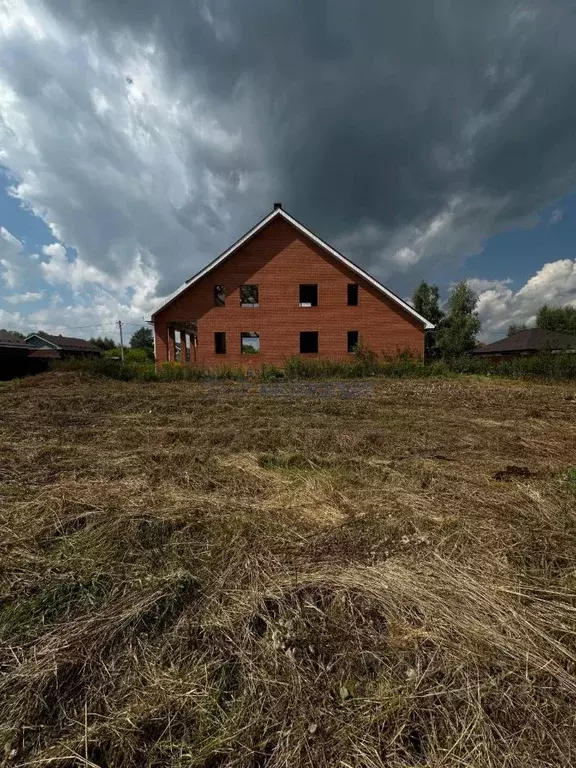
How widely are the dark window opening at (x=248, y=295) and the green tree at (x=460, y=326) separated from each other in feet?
65.7

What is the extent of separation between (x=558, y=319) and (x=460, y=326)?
2527 centimetres

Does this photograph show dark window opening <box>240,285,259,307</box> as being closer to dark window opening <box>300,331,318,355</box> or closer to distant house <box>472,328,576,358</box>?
dark window opening <box>300,331,318,355</box>

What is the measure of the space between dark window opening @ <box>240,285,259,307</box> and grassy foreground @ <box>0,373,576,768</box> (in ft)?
48.3

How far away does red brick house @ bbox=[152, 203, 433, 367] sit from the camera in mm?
17531

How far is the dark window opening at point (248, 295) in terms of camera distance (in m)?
18.0

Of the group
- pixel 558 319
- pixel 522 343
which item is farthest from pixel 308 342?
pixel 558 319

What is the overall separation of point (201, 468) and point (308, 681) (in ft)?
9.48

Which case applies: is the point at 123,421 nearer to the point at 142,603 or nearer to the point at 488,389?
the point at 142,603

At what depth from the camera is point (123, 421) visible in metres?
6.73

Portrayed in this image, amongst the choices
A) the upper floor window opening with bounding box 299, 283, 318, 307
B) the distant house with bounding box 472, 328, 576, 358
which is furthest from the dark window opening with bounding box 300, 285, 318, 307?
the distant house with bounding box 472, 328, 576, 358

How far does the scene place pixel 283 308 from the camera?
704 inches

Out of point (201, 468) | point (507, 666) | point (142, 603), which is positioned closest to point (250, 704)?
point (142, 603)

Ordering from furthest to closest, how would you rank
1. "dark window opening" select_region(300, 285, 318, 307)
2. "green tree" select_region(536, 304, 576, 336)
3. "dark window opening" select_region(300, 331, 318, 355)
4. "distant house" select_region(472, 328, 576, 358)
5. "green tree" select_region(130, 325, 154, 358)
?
1. "green tree" select_region(130, 325, 154, 358)
2. "green tree" select_region(536, 304, 576, 336)
3. "distant house" select_region(472, 328, 576, 358)
4. "dark window opening" select_region(300, 285, 318, 307)
5. "dark window opening" select_region(300, 331, 318, 355)

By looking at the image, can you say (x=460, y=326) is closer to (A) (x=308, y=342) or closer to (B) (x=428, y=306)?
(B) (x=428, y=306)
